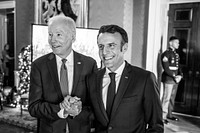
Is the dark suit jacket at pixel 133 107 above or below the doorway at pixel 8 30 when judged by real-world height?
below

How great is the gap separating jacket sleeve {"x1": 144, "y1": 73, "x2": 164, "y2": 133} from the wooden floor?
3.33m

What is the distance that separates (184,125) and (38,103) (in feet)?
13.2

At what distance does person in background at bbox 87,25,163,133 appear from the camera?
1.22m

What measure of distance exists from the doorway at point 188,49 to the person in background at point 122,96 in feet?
14.4

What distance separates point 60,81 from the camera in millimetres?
1430

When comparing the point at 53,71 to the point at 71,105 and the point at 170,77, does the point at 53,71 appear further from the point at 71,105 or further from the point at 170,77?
the point at 170,77

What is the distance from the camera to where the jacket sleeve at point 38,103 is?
1.34 metres

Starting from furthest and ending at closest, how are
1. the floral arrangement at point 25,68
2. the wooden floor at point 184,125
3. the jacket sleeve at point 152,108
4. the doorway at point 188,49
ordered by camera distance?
the doorway at point 188,49
the floral arrangement at point 25,68
the wooden floor at point 184,125
the jacket sleeve at point 152,108

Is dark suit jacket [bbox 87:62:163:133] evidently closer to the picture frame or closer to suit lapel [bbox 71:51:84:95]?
suit lapel [bbox 71:51:84:95]

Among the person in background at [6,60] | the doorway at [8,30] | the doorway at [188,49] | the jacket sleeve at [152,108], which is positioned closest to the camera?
the jacket sleeve at [152,108]

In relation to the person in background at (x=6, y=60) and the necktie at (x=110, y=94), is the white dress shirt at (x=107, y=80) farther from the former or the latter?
the person in background at (x=6, y=60)

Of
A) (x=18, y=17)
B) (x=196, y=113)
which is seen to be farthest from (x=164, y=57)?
(x=18, y=17)

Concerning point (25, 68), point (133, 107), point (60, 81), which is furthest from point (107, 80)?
point (25, 68)

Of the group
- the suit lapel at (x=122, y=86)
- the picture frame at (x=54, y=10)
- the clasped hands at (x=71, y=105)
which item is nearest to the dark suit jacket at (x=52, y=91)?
the clasped hands at (x=71, y=105)
